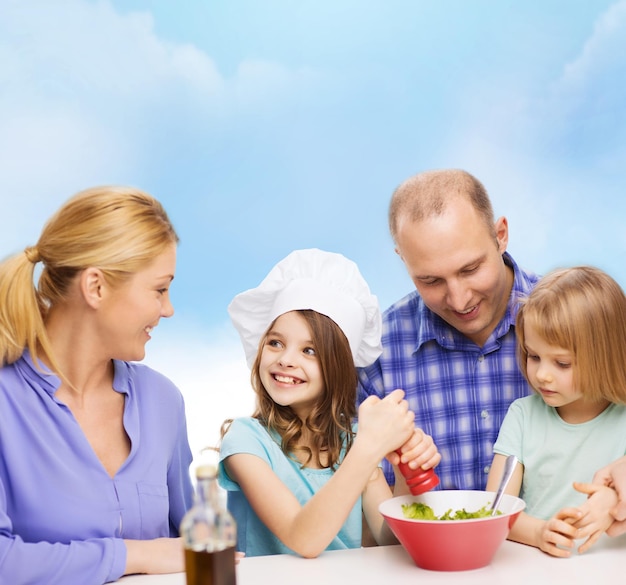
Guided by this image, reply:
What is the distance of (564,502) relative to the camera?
5.40 feet

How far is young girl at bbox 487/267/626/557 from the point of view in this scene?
1623 millimetres

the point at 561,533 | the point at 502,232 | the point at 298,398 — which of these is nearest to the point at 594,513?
the point at 561,533

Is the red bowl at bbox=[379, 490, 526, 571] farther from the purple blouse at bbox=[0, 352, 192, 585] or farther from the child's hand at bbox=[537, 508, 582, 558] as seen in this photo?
the purple blouse at bbox=[0, 352, 192, 585]

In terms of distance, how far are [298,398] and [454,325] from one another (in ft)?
1.77

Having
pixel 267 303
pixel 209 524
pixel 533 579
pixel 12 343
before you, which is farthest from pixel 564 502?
pixel 12 343

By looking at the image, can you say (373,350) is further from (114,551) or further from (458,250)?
(114,551)

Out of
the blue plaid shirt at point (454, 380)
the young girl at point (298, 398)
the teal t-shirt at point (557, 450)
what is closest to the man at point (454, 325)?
the blue plaid shirt at point (454, 380)

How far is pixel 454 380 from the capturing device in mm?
2111

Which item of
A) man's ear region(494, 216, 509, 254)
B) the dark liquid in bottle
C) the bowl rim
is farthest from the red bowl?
man's ear region(494, 216, 509, 254)

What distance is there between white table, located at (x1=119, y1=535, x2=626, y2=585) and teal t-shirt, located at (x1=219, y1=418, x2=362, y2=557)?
0.93ft

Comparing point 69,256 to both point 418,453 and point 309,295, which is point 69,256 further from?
point 418,453

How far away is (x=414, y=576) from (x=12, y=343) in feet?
2.73

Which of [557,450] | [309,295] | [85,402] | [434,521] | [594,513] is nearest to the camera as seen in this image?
[434,521]

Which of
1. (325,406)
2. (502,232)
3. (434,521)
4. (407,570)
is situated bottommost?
(407,570)
